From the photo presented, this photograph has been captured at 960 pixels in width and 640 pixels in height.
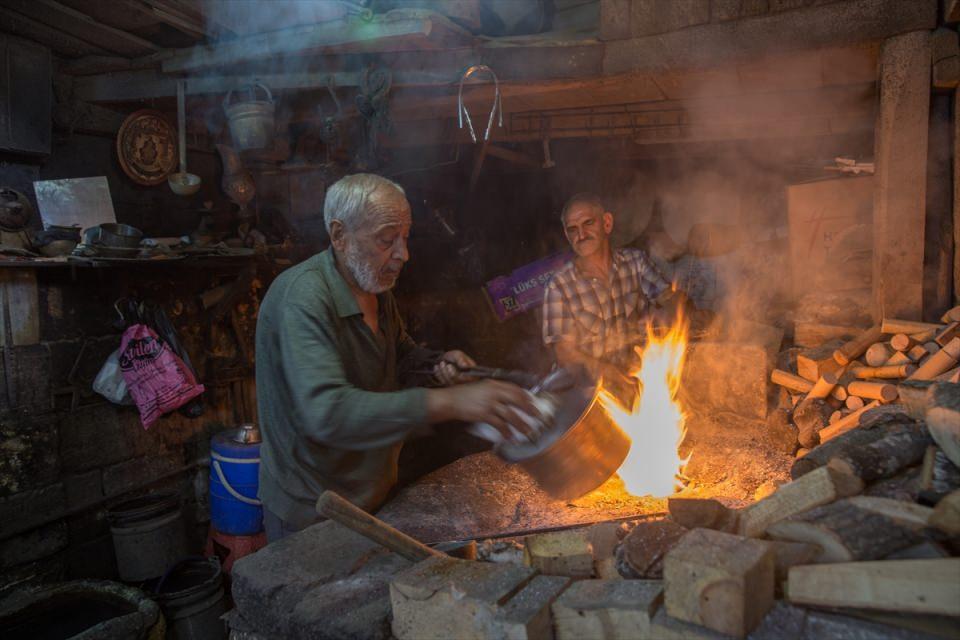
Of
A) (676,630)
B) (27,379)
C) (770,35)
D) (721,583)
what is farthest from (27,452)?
(770,35)

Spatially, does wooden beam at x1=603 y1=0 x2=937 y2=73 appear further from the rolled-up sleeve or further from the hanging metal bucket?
Answer: the rolled-up sleeve

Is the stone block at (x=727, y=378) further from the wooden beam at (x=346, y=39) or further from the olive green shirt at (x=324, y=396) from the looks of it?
the wooden beam at (x=346, y=39)

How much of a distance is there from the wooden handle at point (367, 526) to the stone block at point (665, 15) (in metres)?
3.94

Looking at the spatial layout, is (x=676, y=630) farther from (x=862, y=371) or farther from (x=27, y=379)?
(x=27, y=379)

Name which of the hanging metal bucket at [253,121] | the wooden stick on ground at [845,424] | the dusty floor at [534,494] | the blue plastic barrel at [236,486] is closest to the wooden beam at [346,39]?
the hanging metal bucket at [253,121]

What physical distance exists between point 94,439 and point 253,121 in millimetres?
3223

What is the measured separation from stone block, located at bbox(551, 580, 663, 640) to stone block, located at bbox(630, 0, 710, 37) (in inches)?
155

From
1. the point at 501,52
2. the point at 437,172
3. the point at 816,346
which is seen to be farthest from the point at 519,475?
the point at 437,172

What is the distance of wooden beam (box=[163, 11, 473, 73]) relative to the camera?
177 inches

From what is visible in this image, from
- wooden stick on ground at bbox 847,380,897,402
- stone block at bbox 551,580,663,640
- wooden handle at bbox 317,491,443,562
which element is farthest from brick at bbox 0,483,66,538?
A: wooden stick on ground at bbox 847,380,897,402

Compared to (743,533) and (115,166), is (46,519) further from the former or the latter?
(743,533)

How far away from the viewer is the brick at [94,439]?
18.0 feet

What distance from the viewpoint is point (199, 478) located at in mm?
6695

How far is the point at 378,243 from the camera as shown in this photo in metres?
2.94
